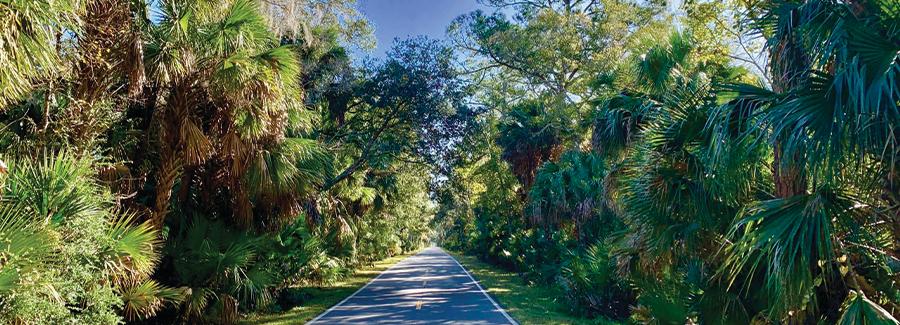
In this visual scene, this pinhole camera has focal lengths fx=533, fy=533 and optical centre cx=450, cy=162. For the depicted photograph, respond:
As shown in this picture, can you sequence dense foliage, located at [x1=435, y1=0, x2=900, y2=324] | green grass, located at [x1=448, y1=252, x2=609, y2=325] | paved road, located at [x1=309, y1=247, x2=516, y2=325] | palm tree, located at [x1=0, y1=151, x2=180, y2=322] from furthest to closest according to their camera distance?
green grass, located at [x1=448, y1=252, x2=609, y2=325] < paved road, located at [x1=309, y1=247, x2=516, y2=325] < palm tree, located at [x1=0, y1=151, x2=180, y2=322] < dense foliage, located at [x1=435, y1=0, x2=900, y2=324]

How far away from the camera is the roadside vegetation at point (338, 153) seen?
3.96 meters

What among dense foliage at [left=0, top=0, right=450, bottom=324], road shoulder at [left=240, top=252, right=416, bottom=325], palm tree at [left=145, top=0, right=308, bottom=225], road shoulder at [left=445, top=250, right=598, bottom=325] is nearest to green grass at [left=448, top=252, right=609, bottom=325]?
road shoulder at [left=445, top=250, right=598, bottom=325]

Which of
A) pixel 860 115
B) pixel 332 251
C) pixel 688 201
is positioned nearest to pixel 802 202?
pixel 860 115

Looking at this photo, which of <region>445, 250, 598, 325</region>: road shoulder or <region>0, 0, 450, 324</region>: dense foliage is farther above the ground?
<region>0, 0, 450, 324</region>: dense foliage

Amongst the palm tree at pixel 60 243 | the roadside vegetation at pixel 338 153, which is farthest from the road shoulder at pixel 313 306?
the palm tree at pixel 60 243

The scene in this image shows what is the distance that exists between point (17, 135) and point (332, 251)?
16.7 meters

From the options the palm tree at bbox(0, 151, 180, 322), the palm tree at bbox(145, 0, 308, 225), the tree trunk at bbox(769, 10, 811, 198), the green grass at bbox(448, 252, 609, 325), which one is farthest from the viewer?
the green grass at bbox(448, 252, 609, 325)

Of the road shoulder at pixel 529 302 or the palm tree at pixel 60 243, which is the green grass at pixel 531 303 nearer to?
the road shoulder at pixel 529 302

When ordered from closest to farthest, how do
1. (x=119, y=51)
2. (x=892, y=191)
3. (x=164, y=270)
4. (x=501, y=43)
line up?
(x=892, y=191)
(x=119, y=51)
(x=164, y=270)
(x=501, y=43)

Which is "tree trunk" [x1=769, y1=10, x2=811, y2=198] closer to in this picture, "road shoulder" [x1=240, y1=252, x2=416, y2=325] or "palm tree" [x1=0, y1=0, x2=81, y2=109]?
"palm tree" [x1=0, y1=0, x2=81, y2=109]

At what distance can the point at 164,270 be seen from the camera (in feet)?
29.5

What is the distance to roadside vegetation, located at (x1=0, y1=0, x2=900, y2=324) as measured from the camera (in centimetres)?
396

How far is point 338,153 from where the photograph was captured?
1739 centimetres

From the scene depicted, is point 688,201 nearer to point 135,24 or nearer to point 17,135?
point 135,24
